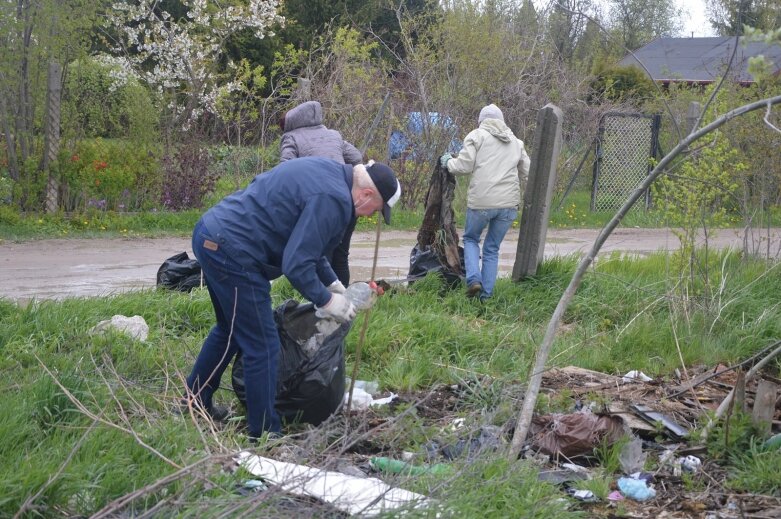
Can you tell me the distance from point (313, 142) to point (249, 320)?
2.98 meters

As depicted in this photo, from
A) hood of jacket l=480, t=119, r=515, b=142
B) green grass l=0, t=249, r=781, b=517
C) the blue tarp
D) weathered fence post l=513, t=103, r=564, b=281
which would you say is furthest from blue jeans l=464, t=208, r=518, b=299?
the blue tarp

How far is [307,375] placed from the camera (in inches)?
191

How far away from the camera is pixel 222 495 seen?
3381 millimetres

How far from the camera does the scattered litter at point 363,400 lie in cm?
521

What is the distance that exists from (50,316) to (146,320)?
65cm

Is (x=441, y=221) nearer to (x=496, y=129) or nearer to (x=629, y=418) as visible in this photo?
(x=496, y=129)

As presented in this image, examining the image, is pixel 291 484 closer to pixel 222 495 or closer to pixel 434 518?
pixel 222 495

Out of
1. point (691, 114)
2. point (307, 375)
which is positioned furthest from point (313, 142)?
point (691, 114)

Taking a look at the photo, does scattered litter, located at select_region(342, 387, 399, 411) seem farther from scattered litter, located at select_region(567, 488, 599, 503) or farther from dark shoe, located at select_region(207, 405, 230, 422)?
scattered litter, located at select_region(567, 488, 599, 503)

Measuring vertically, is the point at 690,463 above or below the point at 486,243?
below

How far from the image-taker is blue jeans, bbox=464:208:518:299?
7.83 meters

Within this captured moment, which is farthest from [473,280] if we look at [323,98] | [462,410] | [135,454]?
[323,98]

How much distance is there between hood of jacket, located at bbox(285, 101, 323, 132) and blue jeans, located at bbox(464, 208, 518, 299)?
1568mm

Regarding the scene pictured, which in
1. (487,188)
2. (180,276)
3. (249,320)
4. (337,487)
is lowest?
(337,487)
